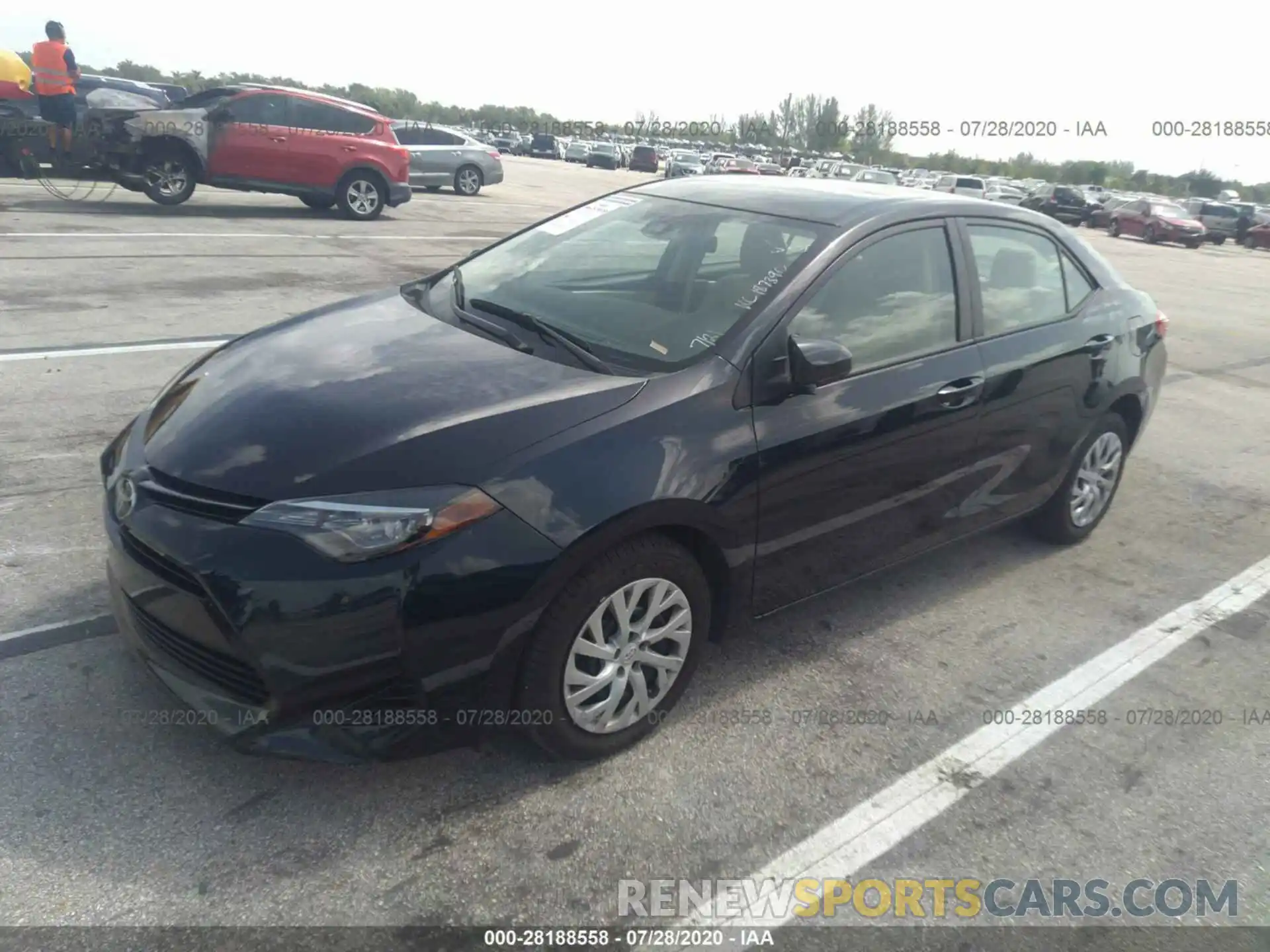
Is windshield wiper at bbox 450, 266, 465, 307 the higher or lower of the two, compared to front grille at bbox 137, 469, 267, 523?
higher

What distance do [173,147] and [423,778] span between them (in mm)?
13590

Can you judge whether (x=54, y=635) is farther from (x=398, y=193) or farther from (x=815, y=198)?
(x=398, y=193)

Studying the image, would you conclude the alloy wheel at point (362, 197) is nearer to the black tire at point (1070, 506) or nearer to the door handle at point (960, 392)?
the black tire at point (1070, 506)

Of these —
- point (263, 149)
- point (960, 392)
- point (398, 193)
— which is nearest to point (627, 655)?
point (960, 392)

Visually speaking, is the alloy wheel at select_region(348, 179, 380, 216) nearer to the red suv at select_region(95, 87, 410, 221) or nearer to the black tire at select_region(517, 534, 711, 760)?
the red suv at select_region(95, 87, 410, 221)

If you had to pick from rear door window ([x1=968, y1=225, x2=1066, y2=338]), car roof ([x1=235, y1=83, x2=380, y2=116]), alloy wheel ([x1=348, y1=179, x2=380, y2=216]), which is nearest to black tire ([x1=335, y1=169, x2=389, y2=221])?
alloy wheel ([x1=348, y1=179, x2=380, y2=216])

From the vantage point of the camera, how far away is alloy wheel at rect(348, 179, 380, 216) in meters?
15.4

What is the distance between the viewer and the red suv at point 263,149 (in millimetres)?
13438

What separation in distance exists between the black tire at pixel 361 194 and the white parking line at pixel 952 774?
1393 cm

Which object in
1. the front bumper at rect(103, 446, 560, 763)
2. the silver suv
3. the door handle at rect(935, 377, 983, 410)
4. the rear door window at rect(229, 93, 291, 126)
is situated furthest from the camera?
the silver suv

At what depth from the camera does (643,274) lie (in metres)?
3.79

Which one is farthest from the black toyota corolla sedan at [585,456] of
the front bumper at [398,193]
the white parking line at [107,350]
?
the front bumper at [398,193]

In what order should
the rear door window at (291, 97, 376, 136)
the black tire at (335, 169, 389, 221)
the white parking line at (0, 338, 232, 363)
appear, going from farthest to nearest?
the black tire at (335, 169, 389, 221) < the rear door window at (291, 97, 376, 136) < the white parking line at (0, 338, 232, 363)

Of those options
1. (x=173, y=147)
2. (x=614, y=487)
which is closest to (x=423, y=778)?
(x=614, y=487)
